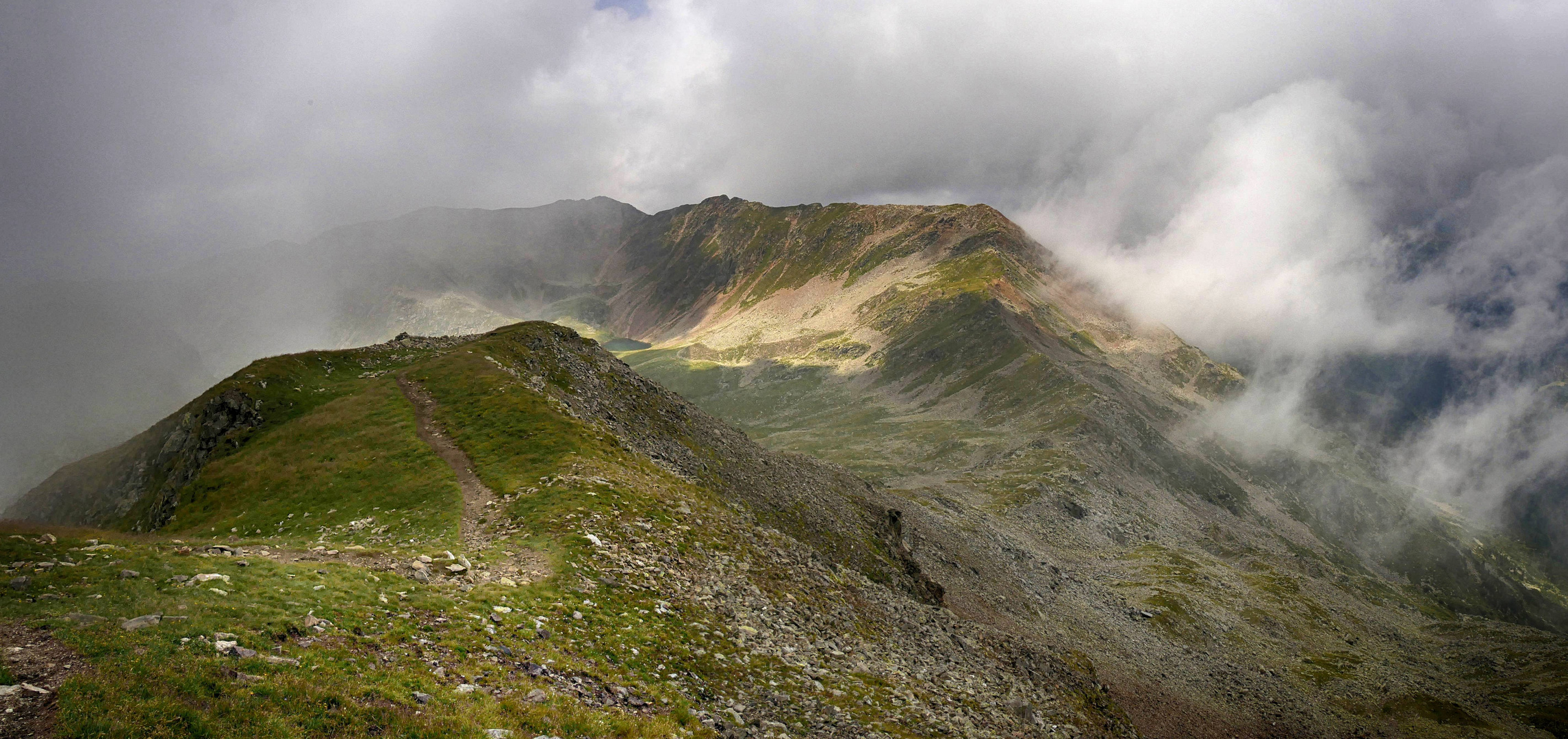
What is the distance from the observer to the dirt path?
33281mm

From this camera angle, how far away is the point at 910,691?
29.9 m

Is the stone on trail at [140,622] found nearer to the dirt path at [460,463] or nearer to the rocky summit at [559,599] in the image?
the rocky summit at [559,599]

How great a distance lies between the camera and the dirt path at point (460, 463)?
3328 centimetres

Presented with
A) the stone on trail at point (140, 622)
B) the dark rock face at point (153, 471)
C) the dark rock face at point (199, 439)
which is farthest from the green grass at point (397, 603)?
the dark rock face at point (153, 471)

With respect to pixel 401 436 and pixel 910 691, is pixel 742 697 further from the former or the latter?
pixel 401 436

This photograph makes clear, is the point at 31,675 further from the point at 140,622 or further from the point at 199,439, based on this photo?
the point at 199,439

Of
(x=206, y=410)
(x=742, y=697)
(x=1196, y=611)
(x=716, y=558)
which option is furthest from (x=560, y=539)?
(x=1196, y=611)

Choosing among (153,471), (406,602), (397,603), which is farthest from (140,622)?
(153,471)

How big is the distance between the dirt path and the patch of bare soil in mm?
16595

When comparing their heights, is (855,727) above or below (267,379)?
below

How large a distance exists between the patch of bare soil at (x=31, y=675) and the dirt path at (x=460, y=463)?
16595 millimetres

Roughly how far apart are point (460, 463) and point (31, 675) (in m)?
30.9

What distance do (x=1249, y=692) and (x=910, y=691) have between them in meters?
71.9

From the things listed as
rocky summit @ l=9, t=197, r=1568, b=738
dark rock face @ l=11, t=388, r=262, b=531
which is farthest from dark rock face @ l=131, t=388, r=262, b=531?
rocky summit @ l=9, t=197, r=1568, b=738
